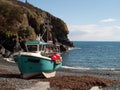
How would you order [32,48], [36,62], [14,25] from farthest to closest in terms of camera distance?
[14,25] < [32,48] < [36,62]

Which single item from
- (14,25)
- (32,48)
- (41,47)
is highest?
(14,25)

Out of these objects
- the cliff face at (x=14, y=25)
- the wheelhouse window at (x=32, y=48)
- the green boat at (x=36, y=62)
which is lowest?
the green boat at (x=36, y=62)

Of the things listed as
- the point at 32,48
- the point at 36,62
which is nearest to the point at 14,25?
the point at 32,48

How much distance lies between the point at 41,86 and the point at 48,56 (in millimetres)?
10081

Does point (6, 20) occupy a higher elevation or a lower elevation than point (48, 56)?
higher

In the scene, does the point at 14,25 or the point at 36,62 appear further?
the point at 14,25

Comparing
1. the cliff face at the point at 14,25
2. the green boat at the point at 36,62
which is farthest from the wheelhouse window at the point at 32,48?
the cliff face at the point at 14,25

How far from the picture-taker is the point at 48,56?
3394 centimetres

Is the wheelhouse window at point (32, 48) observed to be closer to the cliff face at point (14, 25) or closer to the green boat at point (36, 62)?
the green boat at point (36, 62)

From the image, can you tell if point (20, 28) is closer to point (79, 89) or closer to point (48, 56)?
point (48, 56)

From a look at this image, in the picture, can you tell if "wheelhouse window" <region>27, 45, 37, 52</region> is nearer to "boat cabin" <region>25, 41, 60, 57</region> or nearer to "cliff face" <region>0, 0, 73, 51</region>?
"boat cabin" <region>25, 41, 60, 57</region>

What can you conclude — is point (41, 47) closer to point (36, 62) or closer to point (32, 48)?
point (32, 48)

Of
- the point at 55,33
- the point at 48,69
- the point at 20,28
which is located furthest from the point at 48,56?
the point at 55,33

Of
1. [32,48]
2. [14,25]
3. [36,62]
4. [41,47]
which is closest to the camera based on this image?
[36,62]
